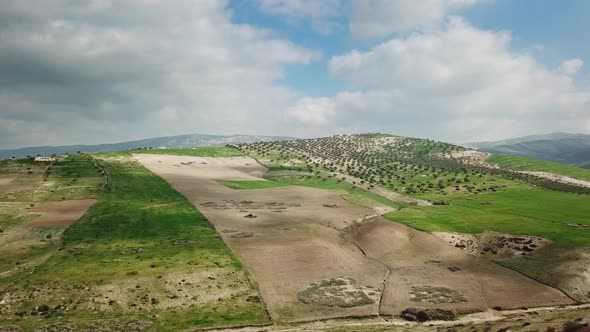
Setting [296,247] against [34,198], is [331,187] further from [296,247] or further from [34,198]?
[34,198]

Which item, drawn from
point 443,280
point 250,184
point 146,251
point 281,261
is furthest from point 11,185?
point 443,280

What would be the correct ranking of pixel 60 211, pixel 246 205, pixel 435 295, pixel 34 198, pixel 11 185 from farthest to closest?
1. pixel 11 185
2. pixel 246 205
3. pixel 34 198
4. pixel 60 211
5. pixel 435 295

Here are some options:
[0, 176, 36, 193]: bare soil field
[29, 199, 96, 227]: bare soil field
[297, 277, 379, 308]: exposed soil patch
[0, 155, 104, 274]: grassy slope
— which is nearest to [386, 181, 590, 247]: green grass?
[297, 277, 379, 308]: exposed soil patch

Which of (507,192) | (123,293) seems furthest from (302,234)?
(507,192)

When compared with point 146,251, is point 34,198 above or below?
above

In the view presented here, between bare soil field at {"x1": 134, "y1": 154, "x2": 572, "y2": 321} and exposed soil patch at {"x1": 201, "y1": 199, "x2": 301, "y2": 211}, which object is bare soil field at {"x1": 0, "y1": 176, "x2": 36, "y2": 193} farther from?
bare soil field at {"x1": 134, "y1": 154, "x2": 572, "y2": 321}

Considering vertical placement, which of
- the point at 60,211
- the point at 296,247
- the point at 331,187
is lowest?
the point at 296,247
